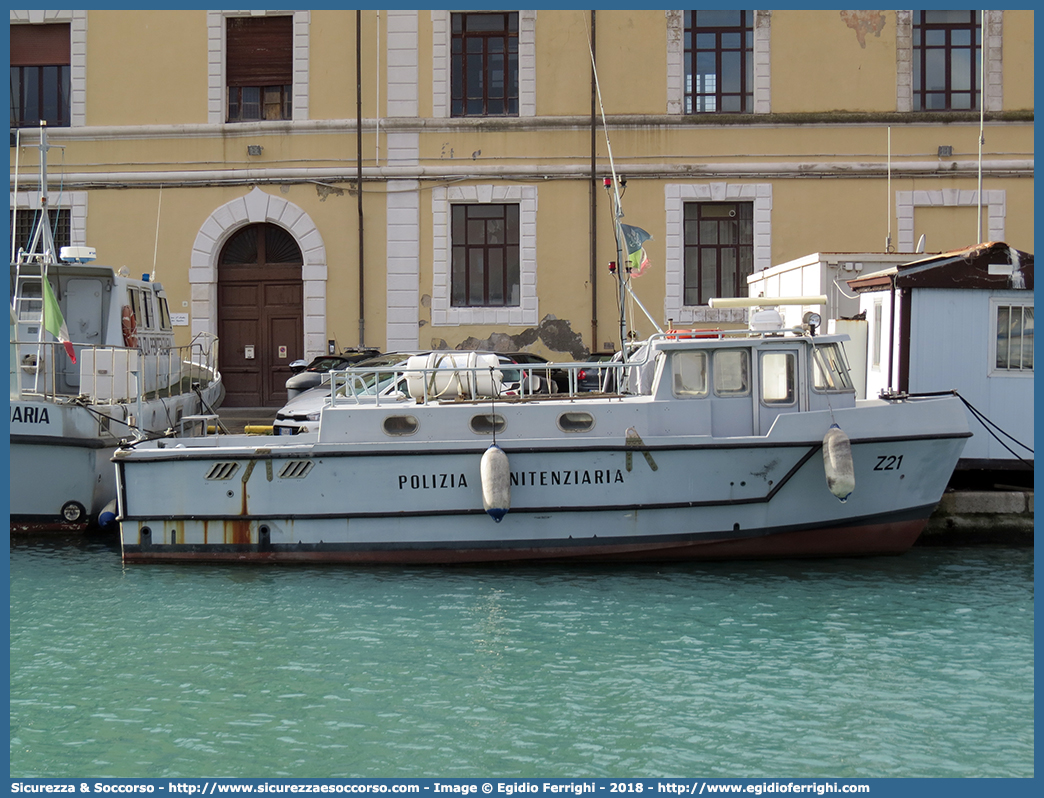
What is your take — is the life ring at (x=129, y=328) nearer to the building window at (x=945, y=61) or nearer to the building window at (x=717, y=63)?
the building window at (x=717, y=63)

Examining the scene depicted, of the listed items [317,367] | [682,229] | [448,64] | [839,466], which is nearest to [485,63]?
[448,64]

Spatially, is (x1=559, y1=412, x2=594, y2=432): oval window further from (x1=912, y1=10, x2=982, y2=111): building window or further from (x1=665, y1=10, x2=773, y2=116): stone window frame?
(x1=912, y1=10, x2=982, y2=111): building window

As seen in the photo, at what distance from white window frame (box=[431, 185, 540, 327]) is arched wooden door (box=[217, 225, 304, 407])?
8.94 feet

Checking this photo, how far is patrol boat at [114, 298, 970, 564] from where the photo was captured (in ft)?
33.6

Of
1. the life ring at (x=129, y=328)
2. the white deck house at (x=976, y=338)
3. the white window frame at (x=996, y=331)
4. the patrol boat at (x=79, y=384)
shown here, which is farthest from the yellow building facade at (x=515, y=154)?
the white window frame at (x=996, y=331)

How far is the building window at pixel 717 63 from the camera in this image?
19.8 meters

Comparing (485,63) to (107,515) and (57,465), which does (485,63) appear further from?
(107,515)

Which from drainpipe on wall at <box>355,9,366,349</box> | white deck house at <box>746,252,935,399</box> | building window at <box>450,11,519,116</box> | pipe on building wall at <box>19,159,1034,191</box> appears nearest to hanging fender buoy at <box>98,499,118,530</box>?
drainpipe on wall at <box>355,9,366,349</box>

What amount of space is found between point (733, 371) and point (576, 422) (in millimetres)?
1645

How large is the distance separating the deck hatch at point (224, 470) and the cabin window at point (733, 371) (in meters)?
4.85

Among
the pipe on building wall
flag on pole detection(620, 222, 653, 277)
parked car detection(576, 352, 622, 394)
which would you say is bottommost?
parked car detection(576, 352, 622, 394)

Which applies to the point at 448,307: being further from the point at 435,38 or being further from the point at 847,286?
the point at 847,286

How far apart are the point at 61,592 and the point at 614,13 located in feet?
47.8

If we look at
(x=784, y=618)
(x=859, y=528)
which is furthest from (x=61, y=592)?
(x=859, y=528)
